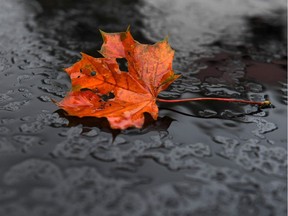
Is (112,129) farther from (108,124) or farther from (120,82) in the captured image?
(120,82)

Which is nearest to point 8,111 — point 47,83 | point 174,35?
point 47,83

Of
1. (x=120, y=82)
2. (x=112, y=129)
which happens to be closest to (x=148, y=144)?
(x=112, y=129)

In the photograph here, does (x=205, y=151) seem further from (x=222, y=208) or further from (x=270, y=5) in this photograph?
(x=270, y=5)

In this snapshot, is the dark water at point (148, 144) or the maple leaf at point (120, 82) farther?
the maple leaf at point (120, 82)

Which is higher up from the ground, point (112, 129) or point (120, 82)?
point (120, 82)

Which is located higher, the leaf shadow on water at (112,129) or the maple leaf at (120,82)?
the maple leaf at (120,82)
